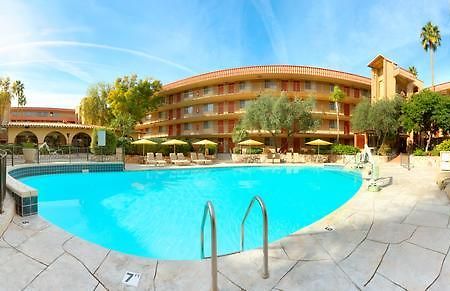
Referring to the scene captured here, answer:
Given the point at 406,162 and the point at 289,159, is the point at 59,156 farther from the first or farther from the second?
the point at 406,162

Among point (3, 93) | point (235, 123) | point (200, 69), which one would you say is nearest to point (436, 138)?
point (235, 123)

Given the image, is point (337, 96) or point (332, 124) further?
point (332, 124)

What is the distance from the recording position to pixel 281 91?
1346 inches

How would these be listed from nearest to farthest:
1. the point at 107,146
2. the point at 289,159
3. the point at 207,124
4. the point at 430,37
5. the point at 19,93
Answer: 1. the point at 107,146
2. the point at 289,159
3. the point at 430,37
4. the point at 207,124
5. the point at 19,93

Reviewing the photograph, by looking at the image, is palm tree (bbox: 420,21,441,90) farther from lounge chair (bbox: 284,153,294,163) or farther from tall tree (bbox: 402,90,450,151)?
lounge chair (bbox: 284,153,294,163)

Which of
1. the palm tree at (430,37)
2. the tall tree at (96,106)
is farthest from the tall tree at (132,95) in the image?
the palm tree at (430,37)

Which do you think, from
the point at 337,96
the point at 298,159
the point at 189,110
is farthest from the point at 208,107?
the point at 337,96

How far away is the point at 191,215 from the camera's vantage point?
24.5 ft

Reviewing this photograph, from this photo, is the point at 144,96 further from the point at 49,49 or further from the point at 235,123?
the point at 49,49

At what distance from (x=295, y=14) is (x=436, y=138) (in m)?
25.1

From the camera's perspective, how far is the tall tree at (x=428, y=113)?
23203mm

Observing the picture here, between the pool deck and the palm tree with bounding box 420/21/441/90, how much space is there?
4206 centimetres

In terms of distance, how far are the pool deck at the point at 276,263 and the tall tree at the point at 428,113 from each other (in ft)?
77.8

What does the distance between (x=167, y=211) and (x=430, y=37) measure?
147 feet
